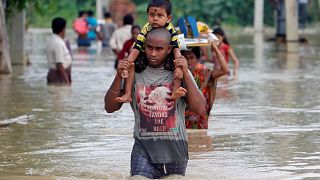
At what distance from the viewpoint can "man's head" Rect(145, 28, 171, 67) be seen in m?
7.80

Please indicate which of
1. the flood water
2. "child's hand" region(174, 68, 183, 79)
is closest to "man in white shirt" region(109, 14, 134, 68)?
the flood water

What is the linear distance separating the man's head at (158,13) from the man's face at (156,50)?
0.16 m

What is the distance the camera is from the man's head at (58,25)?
18031 millimetres

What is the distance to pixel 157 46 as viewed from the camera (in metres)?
7.81

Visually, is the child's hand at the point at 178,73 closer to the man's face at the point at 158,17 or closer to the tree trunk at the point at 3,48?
the man's face at the point at 158,17

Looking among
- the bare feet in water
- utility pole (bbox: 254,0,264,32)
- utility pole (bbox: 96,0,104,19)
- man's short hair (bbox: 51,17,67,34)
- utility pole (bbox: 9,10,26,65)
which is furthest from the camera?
utility pole (bbox: 96,0,104,19)

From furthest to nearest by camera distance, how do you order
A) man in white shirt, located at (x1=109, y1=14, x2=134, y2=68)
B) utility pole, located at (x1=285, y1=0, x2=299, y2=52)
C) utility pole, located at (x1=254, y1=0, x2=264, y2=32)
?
1. utility pole, located at (x1=254, y1=0, x2=264, y2=32)
2. utility pole, located at (x1=285, y1=0, x2=299, y2=52)
3. man in white shirt, located at (x1=109, y1=14, x2=134, y2=68)

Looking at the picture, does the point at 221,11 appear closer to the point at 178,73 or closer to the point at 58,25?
the point at 58,25

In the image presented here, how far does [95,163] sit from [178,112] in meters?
1.88

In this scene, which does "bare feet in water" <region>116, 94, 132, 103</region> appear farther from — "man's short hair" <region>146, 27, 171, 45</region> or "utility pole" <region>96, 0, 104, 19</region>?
"utility pole" <region>96, 0, 104, 19</region>

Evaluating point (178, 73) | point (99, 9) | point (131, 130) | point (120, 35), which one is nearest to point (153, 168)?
point (178, 73)

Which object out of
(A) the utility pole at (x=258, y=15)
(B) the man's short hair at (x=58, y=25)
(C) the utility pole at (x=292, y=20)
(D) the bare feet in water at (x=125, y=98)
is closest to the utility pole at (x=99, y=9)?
(A) the utility pole at (x=258, y=15)

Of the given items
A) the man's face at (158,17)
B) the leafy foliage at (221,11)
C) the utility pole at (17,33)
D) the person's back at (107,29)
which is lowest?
the leafy foliage at (221,11)

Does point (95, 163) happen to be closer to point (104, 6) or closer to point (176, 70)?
point (176, 70)
